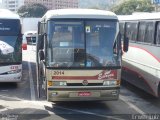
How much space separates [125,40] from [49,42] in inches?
96.0

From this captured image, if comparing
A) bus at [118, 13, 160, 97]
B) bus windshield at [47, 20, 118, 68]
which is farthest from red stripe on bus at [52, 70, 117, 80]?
bus at [118, 13, 160, 97]

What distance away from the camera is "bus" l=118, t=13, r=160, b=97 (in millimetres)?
13500

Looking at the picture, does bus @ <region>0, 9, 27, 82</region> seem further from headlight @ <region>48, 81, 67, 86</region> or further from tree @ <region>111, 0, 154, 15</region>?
tree @ <region>111, 0, 154, 15</region>

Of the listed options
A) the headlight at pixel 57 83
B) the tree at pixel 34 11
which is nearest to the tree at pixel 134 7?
the tree at pixel 34 11

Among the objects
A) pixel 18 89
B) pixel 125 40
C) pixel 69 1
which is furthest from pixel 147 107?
pixel 69 1

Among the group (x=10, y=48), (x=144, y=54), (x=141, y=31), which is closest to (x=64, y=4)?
(x=10, y=48)

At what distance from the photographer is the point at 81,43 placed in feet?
41.0

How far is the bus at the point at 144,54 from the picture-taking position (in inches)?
531

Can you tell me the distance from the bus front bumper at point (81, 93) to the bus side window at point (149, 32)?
8.05ft

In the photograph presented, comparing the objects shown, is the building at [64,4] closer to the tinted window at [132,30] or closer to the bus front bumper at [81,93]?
the tinted window at [132,30]

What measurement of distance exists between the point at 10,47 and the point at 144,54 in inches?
200

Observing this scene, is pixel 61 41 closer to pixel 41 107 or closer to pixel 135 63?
pixel 41 107

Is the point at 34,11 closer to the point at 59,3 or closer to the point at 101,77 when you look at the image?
the point at 59,3

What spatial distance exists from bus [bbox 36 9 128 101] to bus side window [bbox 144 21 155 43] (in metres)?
1.76
